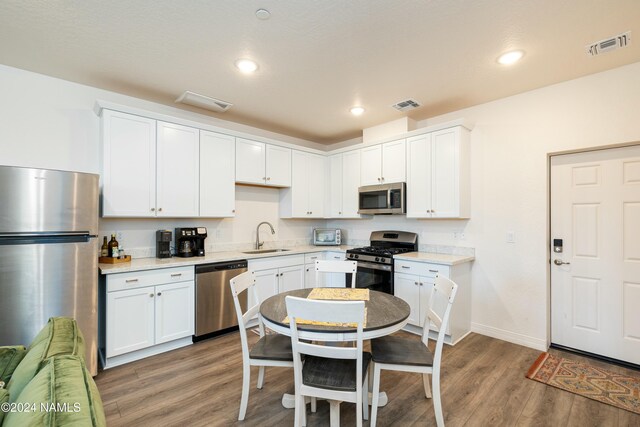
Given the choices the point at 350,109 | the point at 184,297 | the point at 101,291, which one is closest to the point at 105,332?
the point at 101,291

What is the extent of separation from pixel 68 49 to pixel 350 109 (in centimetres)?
280

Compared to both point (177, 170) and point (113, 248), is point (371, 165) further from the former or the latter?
point (113, 248)

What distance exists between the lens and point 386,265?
3.72 metres

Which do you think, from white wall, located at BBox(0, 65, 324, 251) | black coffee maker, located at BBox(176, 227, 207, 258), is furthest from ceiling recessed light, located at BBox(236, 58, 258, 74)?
black coffee maker, located at BBox(176, 227, 207, 258)

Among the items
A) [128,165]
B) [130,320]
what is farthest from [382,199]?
[130,320]

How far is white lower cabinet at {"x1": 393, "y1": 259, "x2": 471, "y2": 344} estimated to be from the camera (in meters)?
3.28

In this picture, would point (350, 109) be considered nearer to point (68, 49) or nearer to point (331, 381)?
point (68, 49)

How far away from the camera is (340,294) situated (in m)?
2.43

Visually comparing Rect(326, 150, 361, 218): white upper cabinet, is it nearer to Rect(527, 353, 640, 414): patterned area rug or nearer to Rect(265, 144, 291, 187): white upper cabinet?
Rect(265, 144, 291, 187): white upper cabinet

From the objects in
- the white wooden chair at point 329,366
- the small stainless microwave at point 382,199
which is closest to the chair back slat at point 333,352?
the white wooden chair at point 329,366

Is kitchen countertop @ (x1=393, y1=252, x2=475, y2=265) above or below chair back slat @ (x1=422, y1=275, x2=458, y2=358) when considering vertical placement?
above

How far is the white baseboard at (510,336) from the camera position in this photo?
3150 millimetres

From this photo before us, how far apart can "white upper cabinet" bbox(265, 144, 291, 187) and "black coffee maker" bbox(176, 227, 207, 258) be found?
1206 mm

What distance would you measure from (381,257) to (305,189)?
167 centimetres
